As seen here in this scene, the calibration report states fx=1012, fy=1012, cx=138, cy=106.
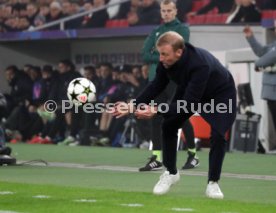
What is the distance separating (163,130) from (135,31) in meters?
12.4

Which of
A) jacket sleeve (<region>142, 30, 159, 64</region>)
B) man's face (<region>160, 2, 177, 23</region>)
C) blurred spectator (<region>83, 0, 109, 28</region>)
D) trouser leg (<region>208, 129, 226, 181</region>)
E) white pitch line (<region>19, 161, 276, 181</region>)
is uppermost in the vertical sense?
man's face (<region>160, 2, 177, 23</region>)

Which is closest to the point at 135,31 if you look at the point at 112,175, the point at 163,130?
the point at 112,175

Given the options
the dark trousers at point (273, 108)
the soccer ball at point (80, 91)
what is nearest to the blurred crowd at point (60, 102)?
the dark trousers at point (273, 108)

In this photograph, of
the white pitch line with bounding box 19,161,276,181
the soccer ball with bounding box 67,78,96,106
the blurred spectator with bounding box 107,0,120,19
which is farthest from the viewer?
the blurred spectator with bounding box 107,0,120,19

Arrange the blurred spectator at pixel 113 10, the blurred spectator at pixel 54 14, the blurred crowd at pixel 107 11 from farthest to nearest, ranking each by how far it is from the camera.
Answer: the blurred spectator at pixel 54 14, the blurred spectator at pixel 113 10, the blurred crowd at pixel 107 11

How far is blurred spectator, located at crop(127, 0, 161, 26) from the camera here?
73.7 ft

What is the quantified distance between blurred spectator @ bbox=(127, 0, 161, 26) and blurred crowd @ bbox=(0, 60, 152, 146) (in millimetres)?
1044

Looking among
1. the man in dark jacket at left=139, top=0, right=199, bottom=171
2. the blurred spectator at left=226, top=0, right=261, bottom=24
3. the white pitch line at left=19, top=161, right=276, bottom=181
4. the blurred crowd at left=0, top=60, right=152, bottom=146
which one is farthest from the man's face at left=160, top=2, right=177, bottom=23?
the blurred crowd at left=0, top=60, right=152, bottom=146

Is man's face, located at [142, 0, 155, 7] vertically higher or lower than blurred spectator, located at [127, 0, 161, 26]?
higher

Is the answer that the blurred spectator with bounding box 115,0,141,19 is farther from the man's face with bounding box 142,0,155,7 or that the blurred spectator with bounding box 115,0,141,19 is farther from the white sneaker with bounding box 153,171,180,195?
the white sneaker with bounding box 153,171,180,195

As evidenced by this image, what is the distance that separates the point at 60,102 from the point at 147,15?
126 inches

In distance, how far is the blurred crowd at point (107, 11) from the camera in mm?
20875

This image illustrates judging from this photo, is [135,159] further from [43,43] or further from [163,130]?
[43,43]

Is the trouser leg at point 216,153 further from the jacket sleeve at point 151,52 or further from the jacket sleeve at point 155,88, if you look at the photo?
the jacket sleeve at point 151,52
